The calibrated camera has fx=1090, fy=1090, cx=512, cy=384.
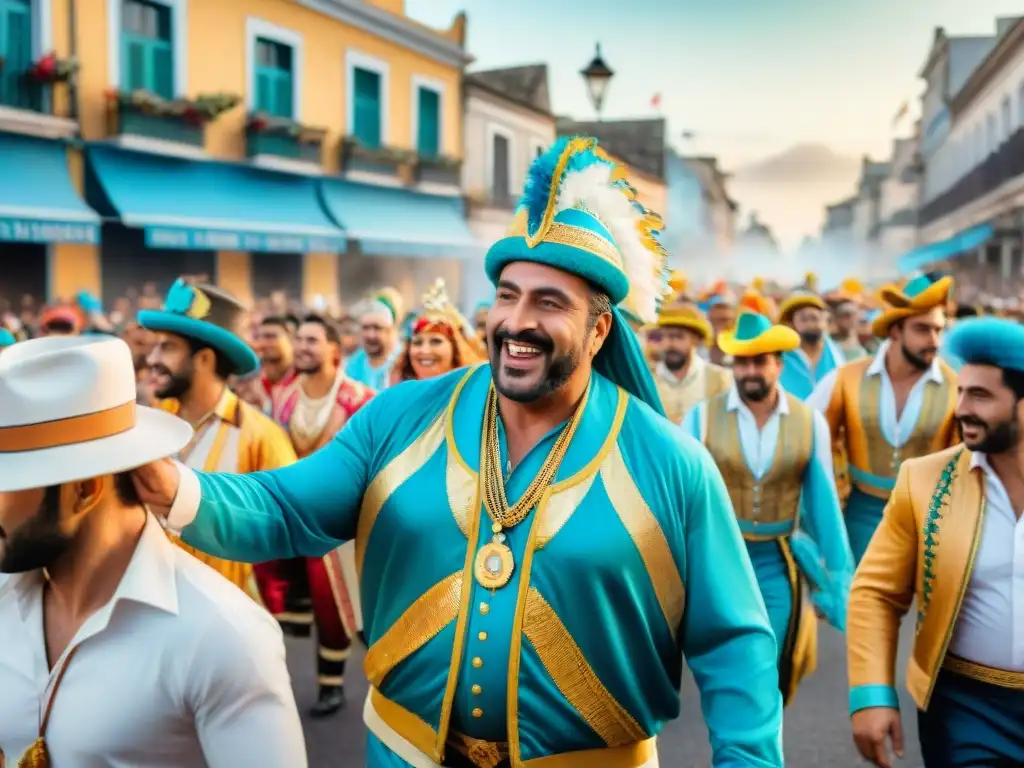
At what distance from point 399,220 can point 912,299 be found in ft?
61.5

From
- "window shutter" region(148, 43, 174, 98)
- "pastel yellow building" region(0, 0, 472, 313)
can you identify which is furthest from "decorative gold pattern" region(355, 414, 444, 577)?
"window shutter" region(148, 43, 174, 98)

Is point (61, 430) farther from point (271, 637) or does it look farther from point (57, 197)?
point (57, 197)

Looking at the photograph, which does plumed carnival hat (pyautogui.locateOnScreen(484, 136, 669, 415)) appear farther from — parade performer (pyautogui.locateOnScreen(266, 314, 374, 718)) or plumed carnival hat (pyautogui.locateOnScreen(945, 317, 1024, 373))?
parade performer (pyautogui.locateOnScreen(266, 314, 374, 718))

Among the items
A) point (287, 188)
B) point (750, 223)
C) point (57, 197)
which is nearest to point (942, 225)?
point (287, 188)

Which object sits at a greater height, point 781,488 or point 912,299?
point 912,299

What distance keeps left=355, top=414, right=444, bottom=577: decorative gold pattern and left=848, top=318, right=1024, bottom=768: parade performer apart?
161cm

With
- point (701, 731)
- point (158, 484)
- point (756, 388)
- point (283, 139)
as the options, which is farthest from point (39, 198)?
point (158, 484)

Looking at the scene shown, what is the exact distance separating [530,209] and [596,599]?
3.07 ft

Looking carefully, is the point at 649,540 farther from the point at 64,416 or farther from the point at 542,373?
the point at 64,416

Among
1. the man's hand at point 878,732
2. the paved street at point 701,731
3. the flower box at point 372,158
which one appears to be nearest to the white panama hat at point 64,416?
the man's hand at point 878,732

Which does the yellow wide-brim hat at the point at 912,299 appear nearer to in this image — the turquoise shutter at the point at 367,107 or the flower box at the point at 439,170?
the turquoise shutter at the point at 367,107

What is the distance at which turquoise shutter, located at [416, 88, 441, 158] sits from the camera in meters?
25.6

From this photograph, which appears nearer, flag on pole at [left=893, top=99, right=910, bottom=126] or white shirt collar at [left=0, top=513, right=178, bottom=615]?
white shirt collar at [left=0, top=513, right=178, bottom=615]

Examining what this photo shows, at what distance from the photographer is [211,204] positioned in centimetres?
1866
